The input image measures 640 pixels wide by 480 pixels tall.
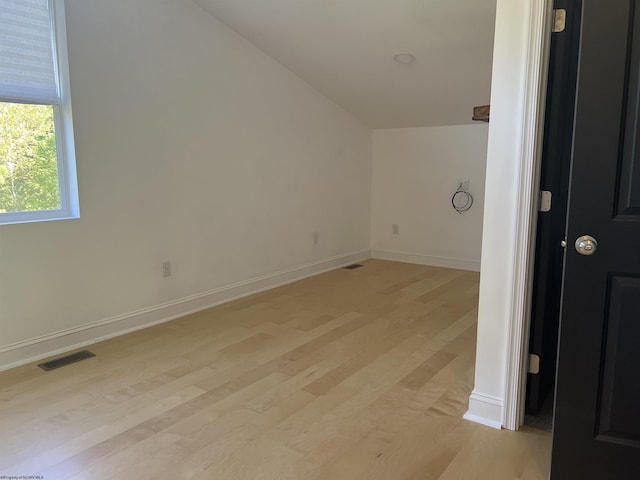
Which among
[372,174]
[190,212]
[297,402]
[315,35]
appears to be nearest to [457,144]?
[372,174]

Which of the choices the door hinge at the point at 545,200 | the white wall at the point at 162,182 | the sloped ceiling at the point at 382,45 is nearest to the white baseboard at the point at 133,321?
the white wall at the point at 162,182

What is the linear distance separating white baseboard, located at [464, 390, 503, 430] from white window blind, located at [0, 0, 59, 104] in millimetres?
2936

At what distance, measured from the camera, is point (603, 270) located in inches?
65.7

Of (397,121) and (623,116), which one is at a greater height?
(397,121)

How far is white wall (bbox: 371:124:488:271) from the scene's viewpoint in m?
5.26

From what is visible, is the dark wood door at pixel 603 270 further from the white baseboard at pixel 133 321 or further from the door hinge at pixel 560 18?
the white baseboard at pixel 133 321

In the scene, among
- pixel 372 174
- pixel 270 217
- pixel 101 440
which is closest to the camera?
pixel 101 440

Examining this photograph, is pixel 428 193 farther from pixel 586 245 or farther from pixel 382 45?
pixel 586 245

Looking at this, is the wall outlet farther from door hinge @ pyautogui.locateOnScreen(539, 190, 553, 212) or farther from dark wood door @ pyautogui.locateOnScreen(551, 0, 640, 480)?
dark wood door @ pyautogui.locateOnScreen(551, 0, 640, 480)

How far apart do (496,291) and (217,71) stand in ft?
9.14

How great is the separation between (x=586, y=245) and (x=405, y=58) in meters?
2.78

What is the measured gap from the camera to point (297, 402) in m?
2.46

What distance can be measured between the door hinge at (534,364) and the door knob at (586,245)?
0.76 meters

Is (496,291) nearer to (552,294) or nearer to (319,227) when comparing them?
(552,294)
